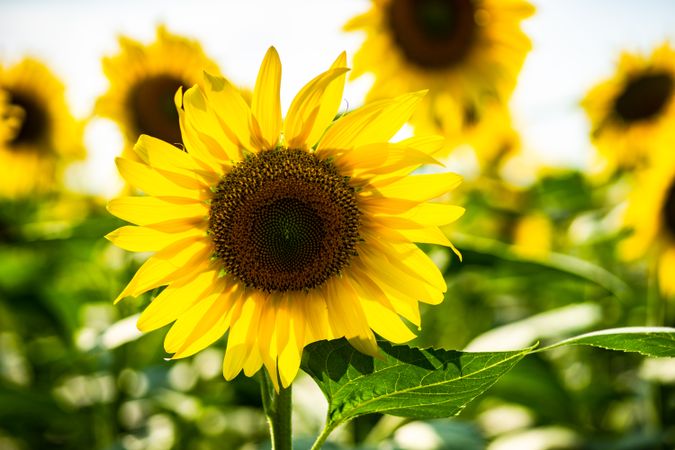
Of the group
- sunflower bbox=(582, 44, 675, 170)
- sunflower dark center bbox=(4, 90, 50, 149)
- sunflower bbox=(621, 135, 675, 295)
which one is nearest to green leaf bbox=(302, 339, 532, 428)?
sunflower bbox=(621, 135, 675, 295)

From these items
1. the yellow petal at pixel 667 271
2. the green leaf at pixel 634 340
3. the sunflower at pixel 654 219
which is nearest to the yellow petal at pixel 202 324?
the green leaf at pixel 634 340

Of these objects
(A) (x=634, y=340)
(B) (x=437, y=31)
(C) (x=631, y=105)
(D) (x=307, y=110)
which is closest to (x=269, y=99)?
(D) (x=307, y=110)

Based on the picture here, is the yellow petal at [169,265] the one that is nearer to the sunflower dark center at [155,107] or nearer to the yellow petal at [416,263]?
the yellow petal at [416,263]

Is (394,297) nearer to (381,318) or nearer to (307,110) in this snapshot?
(381,318)

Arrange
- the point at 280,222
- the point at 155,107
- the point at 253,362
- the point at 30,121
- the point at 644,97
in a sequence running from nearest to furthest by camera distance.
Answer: the point at 253,362, the point at 280,222, the point at 155,107, the point at 644,97, the point at 30,121

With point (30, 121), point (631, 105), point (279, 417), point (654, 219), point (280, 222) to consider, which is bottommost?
point (279, 417)

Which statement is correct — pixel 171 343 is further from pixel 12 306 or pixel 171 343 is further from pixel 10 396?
pixel 12 306

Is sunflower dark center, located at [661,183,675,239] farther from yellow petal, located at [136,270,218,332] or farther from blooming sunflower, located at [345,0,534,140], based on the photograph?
yellow petal, located at [136,270,218,332]
